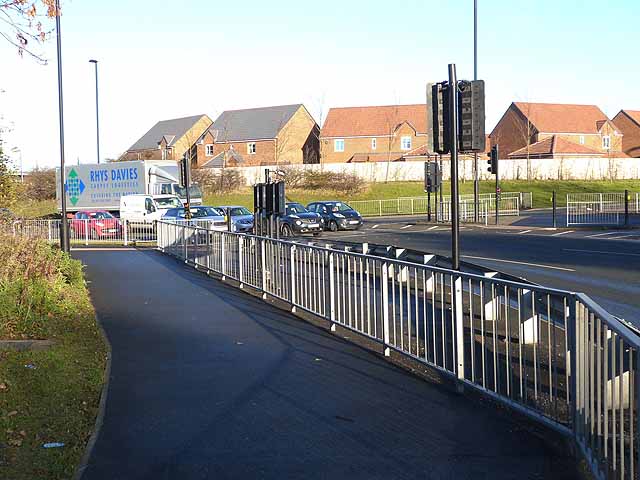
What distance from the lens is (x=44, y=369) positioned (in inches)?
336

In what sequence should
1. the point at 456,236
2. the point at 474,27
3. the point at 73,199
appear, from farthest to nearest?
1. the point at 73,199
2. the point at 474,27
3. the point at 456,236

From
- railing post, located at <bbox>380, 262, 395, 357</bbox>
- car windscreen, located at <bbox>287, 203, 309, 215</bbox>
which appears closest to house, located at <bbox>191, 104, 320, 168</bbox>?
car windscreen, located at <bbox>287, 203, 309, 215</bbox>

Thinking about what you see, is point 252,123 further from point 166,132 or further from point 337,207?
point 337,207

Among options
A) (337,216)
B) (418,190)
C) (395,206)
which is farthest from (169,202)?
(418,190)

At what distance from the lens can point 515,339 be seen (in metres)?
7.07

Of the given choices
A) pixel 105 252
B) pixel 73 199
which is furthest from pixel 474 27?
pixel 73 199

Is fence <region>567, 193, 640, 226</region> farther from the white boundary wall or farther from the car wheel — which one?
the white boundary wall

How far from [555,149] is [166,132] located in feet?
137

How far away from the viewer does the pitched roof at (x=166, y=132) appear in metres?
90.7

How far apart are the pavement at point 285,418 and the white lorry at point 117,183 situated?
34.5 meters

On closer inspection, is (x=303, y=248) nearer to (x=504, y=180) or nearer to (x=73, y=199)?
(x=73, y=199)

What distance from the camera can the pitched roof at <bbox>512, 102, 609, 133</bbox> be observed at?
8369 cm

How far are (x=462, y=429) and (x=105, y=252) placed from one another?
76.4 ft

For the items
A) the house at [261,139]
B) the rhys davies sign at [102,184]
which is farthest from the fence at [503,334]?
the house at [261,139]
